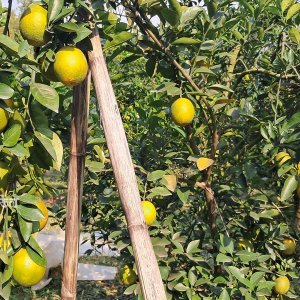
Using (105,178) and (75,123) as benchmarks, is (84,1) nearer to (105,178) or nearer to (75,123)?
(75,123)

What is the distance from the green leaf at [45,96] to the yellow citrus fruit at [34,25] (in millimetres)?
72

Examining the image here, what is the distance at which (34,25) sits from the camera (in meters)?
0.76

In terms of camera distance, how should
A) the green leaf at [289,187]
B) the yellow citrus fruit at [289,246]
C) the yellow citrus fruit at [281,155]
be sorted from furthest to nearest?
the yellow citrus fruit at [289,246]
the yellow citrus fruit at [281,155]
the green leaf at [289,187]

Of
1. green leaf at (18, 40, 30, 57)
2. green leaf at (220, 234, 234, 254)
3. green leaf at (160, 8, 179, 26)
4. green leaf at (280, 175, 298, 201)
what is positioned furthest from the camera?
green leaf at (220, 234, 234, 254)

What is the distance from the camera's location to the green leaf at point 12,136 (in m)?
0.79

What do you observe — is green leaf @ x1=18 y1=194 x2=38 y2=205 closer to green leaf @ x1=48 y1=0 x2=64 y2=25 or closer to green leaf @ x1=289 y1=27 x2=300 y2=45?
green leaf @ x1=48 y1=0 x2=64 y2=25

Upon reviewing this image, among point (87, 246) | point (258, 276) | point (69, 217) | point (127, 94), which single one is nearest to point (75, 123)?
point (69, 217)

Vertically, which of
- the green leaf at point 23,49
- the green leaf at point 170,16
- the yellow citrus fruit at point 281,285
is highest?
the green leaf at point 170,16

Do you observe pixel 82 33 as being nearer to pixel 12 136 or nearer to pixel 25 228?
pixel 12 136

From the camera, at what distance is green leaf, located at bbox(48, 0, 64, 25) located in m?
0.74

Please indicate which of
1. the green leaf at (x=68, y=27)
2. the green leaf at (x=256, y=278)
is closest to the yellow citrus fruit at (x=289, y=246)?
the green leaf at (x=256, y=278)

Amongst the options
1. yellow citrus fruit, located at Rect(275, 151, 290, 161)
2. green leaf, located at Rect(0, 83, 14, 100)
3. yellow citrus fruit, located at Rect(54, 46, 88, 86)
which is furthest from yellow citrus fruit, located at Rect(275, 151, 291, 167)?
green leaf, located at Rect(0, 83, 14, 100)

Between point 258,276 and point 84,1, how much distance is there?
0.91 m

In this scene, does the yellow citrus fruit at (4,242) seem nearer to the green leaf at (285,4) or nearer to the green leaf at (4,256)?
the green leaf at (4,256)
